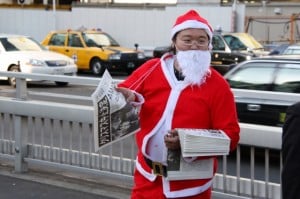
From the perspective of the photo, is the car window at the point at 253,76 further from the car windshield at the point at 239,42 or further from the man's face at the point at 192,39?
the car windshield at the point at 239,42

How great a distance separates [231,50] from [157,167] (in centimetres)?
1865

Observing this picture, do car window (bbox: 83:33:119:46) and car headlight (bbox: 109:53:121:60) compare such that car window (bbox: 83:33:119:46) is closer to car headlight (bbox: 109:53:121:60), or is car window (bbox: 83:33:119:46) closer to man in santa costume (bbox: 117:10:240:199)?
car headlight (bbox: 109:53:121:60)

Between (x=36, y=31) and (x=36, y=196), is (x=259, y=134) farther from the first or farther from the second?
(x=36, y=31)

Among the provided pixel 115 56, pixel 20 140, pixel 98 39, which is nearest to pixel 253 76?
pixel 20 140

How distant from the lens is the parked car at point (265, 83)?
784 centimetres

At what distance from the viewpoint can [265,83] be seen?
8.62 metres

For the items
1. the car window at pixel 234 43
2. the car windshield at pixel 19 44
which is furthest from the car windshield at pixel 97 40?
the car window at pixel 234 43

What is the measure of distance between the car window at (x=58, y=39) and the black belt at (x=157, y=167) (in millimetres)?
20885

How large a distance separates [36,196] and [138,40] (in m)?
25.1

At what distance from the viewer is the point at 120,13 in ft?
104

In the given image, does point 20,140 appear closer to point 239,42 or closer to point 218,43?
point 218,43

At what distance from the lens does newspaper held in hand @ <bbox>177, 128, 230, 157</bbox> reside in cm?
306

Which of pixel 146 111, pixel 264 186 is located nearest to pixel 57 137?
pixel 264 186

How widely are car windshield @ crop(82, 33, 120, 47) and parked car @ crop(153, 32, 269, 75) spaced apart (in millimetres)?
2258
